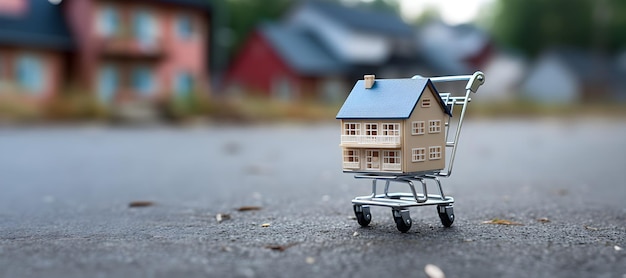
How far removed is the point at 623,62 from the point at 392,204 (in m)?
78.5

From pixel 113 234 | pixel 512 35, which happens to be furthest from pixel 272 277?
pixel 512 35

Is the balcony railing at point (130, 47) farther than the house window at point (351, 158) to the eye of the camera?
Yes

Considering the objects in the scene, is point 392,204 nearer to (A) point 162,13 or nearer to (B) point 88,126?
(B) point 88,126

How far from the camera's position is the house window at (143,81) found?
108 feet

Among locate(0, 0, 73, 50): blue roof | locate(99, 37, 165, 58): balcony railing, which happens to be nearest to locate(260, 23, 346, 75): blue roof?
locate(99, 37, 165, 58): balcony railing

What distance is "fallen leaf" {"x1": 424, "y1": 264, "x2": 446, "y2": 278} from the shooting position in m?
3.09

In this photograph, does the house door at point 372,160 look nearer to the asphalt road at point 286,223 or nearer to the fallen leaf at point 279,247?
the asphalt road at point 286,223

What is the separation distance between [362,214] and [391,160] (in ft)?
1.82

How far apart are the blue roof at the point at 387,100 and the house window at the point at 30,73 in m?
27.8

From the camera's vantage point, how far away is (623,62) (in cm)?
7538

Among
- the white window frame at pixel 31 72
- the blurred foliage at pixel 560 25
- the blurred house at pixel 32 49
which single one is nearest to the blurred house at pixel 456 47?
the blurred foliage at pixel 560 25

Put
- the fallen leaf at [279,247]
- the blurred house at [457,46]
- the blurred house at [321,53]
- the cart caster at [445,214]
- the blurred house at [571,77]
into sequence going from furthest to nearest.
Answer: the blurred house at [571,77]
the blurred house at [457,46]
the blurred house at [321,53]
the cart caster at [445,214]
the fallen leaf at [279,247]

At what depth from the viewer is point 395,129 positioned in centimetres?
396

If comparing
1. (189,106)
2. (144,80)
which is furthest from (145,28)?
(189,106)
